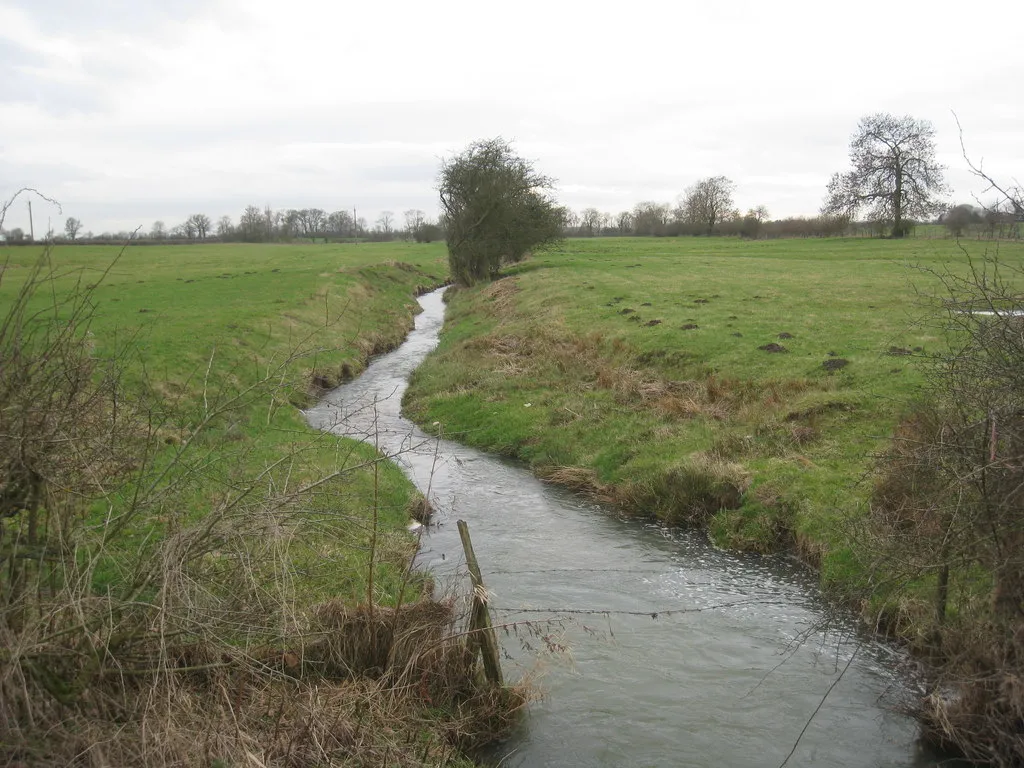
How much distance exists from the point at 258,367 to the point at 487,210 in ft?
143

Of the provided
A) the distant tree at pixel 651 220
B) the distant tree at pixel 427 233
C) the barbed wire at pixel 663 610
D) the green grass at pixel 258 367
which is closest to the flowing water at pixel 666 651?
the barbed wire at pixel 663 610

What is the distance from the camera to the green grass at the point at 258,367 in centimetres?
852

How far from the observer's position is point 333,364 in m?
29.9

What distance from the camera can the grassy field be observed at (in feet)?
48.5

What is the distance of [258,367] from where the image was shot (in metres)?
13.8

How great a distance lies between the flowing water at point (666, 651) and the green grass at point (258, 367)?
1.12m

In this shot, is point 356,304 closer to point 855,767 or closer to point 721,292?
point 721,292

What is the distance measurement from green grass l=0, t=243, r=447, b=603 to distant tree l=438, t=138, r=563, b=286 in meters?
5.84

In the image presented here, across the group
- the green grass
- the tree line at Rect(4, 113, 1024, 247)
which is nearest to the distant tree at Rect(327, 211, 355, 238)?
the tree line at Rect(4, 113, 1024, 247)

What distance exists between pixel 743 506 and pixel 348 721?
970 centimetres

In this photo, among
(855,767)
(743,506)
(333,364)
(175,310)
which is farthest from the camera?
(175,310)

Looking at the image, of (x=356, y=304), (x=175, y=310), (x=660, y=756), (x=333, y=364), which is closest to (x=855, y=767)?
(x=660, y=756)

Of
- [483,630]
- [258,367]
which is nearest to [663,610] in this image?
[483,630]

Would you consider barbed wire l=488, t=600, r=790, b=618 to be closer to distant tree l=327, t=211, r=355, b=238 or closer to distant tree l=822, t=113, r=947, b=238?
distant tree l=822, t=113, r=947, b=238
